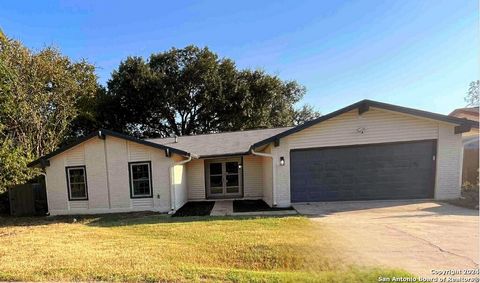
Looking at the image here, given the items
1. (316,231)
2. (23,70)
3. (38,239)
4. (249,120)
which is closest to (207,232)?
(316,231)

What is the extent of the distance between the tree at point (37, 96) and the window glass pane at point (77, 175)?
476 centimetres

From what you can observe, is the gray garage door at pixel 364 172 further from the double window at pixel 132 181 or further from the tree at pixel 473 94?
the tree at pixel 473 94

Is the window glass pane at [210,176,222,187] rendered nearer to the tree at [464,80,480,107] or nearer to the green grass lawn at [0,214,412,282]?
the green grass lawn at [0,214,412,282]

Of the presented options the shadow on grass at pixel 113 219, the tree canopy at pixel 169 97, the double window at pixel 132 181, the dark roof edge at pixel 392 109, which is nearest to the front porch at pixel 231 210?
the shadow on grass at pixel 113 219

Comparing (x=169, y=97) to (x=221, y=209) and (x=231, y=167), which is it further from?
(x=221, y=209)

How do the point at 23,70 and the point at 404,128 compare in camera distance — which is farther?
the point at 23,70

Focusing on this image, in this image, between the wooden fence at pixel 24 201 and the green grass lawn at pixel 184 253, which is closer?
the green grass lawn at pixel 184 253

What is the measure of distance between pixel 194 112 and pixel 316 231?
2336 centimetres

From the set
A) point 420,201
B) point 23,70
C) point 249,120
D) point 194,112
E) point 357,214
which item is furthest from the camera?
point 194,112

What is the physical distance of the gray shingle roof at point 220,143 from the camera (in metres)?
12.9

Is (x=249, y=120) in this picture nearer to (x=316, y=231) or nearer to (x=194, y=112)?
(x=194, y=112)

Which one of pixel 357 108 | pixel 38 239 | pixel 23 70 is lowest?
pixel 38 239

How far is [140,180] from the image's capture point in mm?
11273

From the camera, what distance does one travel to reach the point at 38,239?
7.09m
